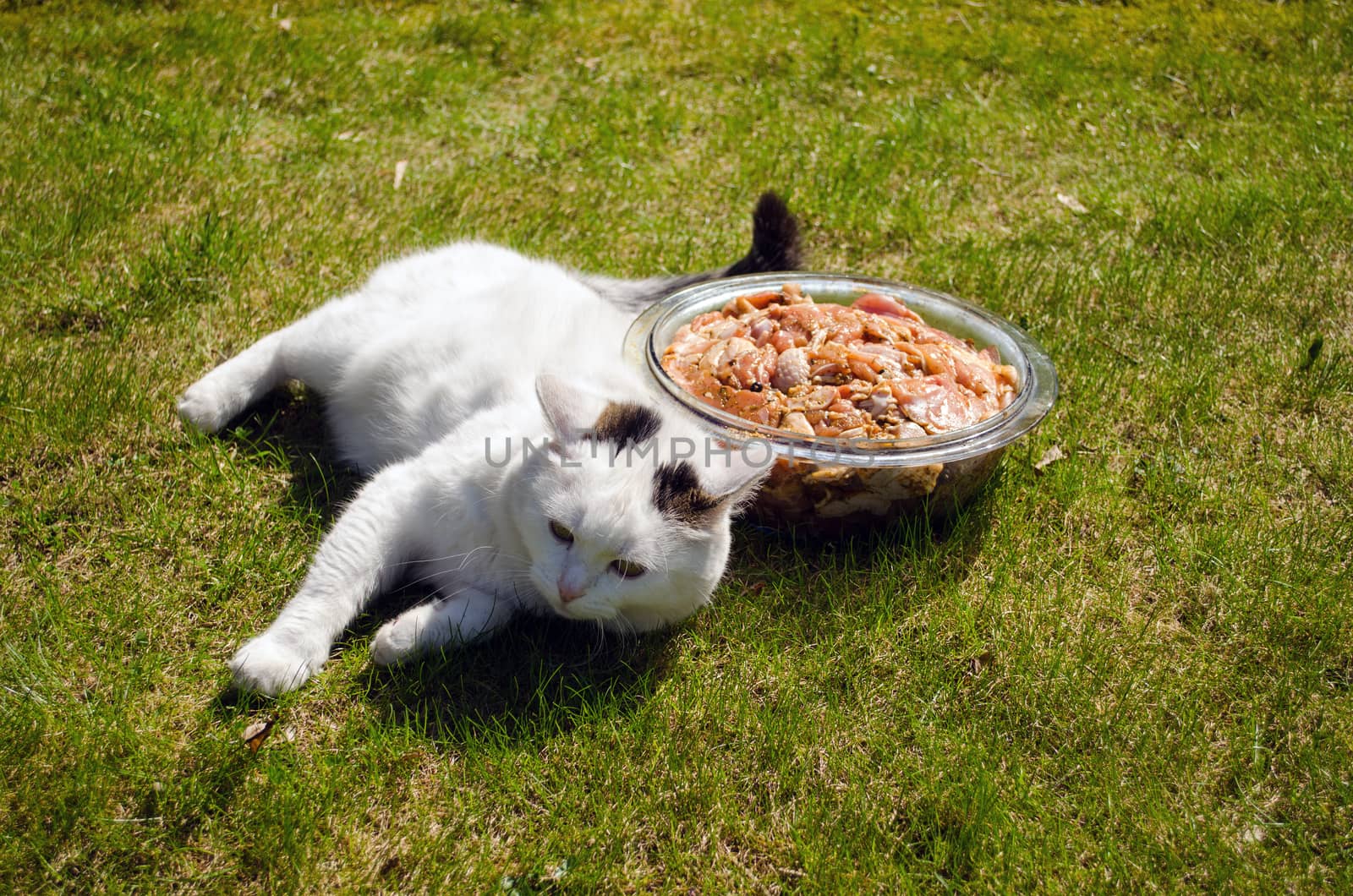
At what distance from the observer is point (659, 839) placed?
2209 mm

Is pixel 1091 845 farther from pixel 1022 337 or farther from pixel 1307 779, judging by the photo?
pixel 1022 337

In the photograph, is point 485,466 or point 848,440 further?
point 848,440

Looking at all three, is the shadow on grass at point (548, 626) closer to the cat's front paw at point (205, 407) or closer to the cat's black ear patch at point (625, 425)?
the cat's front paw at point (205, 407)

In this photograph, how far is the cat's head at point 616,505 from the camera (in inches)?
89.3

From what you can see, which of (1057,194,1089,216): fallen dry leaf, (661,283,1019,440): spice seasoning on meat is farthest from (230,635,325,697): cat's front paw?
(1057,194,1089,216): fallen dry leaf

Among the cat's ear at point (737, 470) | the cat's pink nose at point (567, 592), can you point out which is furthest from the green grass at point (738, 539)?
the cat's ear at point (737, 470)

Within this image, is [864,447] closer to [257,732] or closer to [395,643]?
[395,643]

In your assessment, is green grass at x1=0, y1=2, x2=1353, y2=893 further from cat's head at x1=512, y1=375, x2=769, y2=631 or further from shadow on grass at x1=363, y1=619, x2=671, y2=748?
cat's head at x1=512, y1=375, x2=769, y2=631

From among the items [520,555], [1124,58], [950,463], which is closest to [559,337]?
[520,555]

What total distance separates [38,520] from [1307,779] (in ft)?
11.4

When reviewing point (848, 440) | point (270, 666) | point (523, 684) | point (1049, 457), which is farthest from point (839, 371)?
point (270, 666)

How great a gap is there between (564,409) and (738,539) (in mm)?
918

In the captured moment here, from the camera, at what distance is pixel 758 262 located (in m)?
3.62

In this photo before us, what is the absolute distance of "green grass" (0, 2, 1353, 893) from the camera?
2.19m
